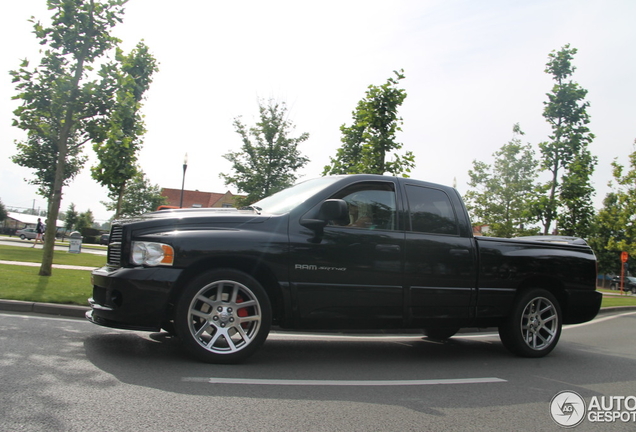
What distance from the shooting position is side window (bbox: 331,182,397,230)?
5.32 m

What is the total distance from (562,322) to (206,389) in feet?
16.0

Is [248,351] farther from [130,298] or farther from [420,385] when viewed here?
[420,385]

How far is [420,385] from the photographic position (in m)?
4.50

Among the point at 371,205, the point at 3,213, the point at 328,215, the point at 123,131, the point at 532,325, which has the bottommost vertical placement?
the point at 532,325

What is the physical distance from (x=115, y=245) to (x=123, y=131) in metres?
7.51

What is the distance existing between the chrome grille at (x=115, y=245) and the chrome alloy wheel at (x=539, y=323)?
4.62 metres

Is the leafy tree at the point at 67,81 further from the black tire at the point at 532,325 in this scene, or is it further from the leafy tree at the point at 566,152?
the leafy tree at the point at 566,152

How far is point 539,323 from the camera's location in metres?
6.29

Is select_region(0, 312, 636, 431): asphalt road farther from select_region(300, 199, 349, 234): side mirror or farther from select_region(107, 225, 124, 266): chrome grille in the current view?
select_region(300, 199, 349, 234): side mirror

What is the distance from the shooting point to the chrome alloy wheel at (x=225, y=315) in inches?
180

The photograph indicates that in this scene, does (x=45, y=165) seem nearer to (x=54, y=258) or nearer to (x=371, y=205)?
(x=54, y=258)

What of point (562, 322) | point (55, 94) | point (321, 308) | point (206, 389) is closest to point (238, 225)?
point (321, 308)

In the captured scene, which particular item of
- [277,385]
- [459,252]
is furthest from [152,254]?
[459,252]

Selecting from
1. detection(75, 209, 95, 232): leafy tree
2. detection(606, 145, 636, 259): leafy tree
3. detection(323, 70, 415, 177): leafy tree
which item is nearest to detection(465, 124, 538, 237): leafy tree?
detection(606, 145, 636, 259): leafy tree
